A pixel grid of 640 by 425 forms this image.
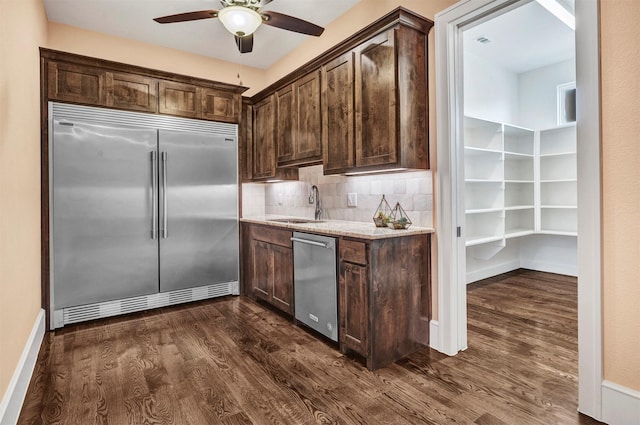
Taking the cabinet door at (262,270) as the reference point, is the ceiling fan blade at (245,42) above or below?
above

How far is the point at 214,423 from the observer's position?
5.71 ft

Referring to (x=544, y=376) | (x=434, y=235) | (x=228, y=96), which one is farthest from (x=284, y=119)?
(x=544, y=376)

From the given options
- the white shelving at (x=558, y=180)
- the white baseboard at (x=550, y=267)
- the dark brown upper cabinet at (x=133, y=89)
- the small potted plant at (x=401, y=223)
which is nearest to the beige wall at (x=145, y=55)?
the dark brown upper cabinet at (x=133, y=89)

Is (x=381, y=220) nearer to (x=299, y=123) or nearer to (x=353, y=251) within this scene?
(x=353, y=251)

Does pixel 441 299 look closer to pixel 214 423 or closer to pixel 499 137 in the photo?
pixel 214 423

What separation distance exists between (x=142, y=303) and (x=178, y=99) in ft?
7.26

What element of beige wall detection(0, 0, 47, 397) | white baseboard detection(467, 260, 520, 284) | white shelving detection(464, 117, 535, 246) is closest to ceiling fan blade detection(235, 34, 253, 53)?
beige wall detection(0, 0, 47, 397)

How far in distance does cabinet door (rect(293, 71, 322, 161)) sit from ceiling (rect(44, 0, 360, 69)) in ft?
2.29

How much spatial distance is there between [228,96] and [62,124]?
1.68 meters

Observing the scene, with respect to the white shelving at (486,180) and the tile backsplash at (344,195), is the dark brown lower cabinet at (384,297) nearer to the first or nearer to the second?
the tile backsplash at (344,195)

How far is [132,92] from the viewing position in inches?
136

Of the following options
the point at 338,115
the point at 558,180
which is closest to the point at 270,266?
the point at 338,115

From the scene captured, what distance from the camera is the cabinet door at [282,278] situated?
3125 millimetres

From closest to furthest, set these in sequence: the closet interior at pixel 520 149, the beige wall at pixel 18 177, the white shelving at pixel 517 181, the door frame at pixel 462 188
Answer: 1. the door frame at pixel 462 188
2. the beige wall at pixel 18 177
3. the closet interior at pixel 520 149
4. the white shelving at pixel 517 181
